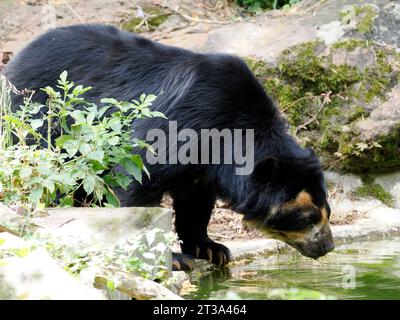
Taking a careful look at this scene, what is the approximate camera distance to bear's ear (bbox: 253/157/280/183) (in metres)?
5.17

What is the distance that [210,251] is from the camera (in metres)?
5.80

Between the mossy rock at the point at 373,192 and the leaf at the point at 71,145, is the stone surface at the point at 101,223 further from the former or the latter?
the mossy rock at the point at 373,192

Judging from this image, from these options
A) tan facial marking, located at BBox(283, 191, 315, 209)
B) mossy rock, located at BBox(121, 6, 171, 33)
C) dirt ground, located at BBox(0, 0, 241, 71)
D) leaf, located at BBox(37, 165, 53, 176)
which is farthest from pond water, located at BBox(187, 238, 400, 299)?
mossy rock, located at BBox(121, 6, 171, 33)

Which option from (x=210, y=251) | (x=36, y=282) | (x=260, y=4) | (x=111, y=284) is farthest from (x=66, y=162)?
(x=260, y=4)

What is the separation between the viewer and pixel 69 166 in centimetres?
466

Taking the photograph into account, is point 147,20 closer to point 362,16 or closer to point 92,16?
point 92,16

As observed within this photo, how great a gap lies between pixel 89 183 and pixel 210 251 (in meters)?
1.51

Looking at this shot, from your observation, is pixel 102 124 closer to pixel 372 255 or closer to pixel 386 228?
pixel 372 255

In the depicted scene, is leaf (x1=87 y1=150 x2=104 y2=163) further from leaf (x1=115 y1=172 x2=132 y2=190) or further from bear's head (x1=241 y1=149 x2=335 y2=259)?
bear's head (x1=241 y1=149 x2=335 y2=259)

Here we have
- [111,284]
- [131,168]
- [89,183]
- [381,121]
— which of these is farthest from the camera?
[381,121]

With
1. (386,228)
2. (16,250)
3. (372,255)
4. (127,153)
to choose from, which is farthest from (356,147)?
(16,250)

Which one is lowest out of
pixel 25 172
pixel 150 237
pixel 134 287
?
pixel 134 287

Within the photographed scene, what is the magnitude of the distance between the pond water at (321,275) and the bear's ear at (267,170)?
2.04ft

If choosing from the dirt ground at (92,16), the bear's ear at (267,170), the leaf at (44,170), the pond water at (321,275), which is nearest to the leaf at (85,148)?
the leaf at (44,170)
